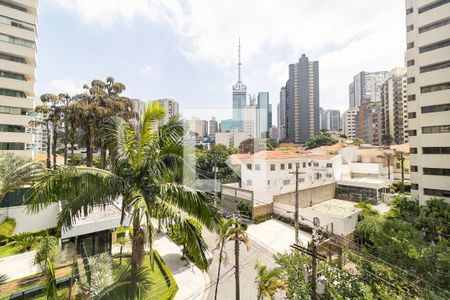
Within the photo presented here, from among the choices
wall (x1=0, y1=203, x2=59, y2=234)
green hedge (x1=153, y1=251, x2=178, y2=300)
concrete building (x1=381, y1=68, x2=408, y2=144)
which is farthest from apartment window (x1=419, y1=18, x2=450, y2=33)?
concrete building (x1=381, y1=68, x2=408, y2=144)

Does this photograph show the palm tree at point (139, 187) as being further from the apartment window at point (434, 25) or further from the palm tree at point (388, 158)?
the palm tree at point (388, 158)

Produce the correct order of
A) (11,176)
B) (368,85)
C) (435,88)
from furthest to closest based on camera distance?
(368,85)
(435,88)
(11,176)

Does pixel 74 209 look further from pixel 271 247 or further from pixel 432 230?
pixel 432 230

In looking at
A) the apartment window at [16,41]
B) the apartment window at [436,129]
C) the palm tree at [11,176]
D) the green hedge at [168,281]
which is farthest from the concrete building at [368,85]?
the palm tree at [11,176]

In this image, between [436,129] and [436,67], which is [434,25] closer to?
[436,67]

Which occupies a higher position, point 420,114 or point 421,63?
point 421,63

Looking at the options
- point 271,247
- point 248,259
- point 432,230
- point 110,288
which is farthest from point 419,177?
point 110,288

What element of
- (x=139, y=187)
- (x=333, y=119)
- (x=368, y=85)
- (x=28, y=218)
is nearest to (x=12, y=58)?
(x=28, y=218)

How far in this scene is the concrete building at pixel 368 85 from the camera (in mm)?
123225

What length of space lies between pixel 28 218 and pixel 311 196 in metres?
27.3

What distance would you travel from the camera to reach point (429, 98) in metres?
20.8

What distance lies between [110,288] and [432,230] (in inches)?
905

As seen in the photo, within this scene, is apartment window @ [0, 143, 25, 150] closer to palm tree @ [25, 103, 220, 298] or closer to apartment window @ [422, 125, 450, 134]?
palm tree @ [25, 103, 220, 298]

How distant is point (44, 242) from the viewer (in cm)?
1050
